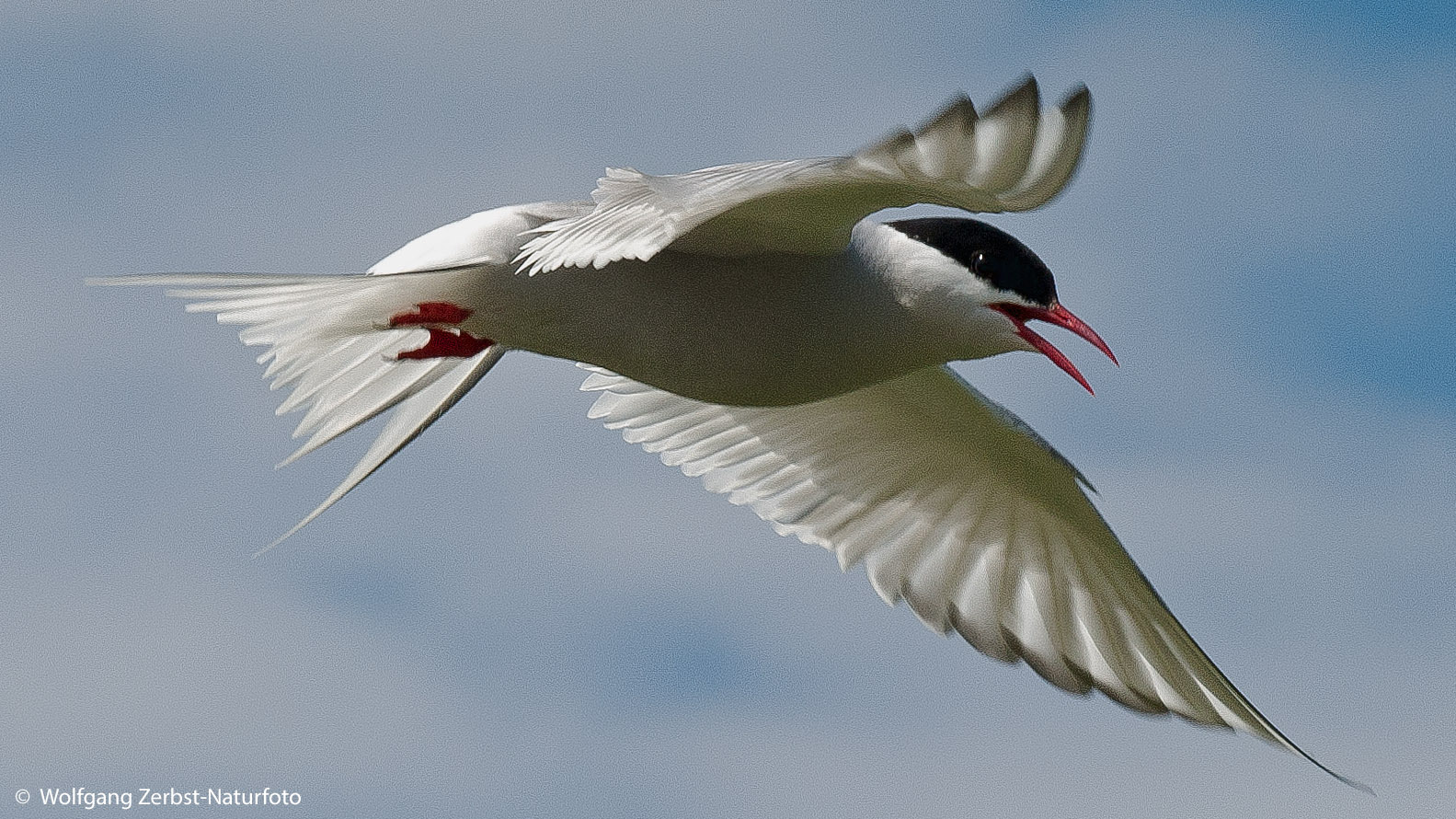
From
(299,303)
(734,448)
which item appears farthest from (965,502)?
(299,303)

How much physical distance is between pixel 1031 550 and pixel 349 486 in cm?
292

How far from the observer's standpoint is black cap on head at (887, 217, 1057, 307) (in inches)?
250

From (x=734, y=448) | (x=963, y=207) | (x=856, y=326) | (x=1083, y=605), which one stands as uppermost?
(x=963, y=207)

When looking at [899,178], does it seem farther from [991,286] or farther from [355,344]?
[355,344]

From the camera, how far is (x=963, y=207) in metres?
5.27

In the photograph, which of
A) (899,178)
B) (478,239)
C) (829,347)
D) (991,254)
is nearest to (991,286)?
(991,254)

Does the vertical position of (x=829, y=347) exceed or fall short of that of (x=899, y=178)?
it falls short

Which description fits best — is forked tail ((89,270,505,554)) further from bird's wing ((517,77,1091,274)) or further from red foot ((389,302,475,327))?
bird's wing ((517,77,1091,274))

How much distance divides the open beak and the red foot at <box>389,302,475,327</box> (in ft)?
5.91

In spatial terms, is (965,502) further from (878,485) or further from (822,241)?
(822,241)

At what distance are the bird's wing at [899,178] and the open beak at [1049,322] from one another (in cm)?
99

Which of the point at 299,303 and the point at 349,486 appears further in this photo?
the point at 349,486

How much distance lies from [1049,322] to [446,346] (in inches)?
84.6

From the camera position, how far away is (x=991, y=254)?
6.37 meters
